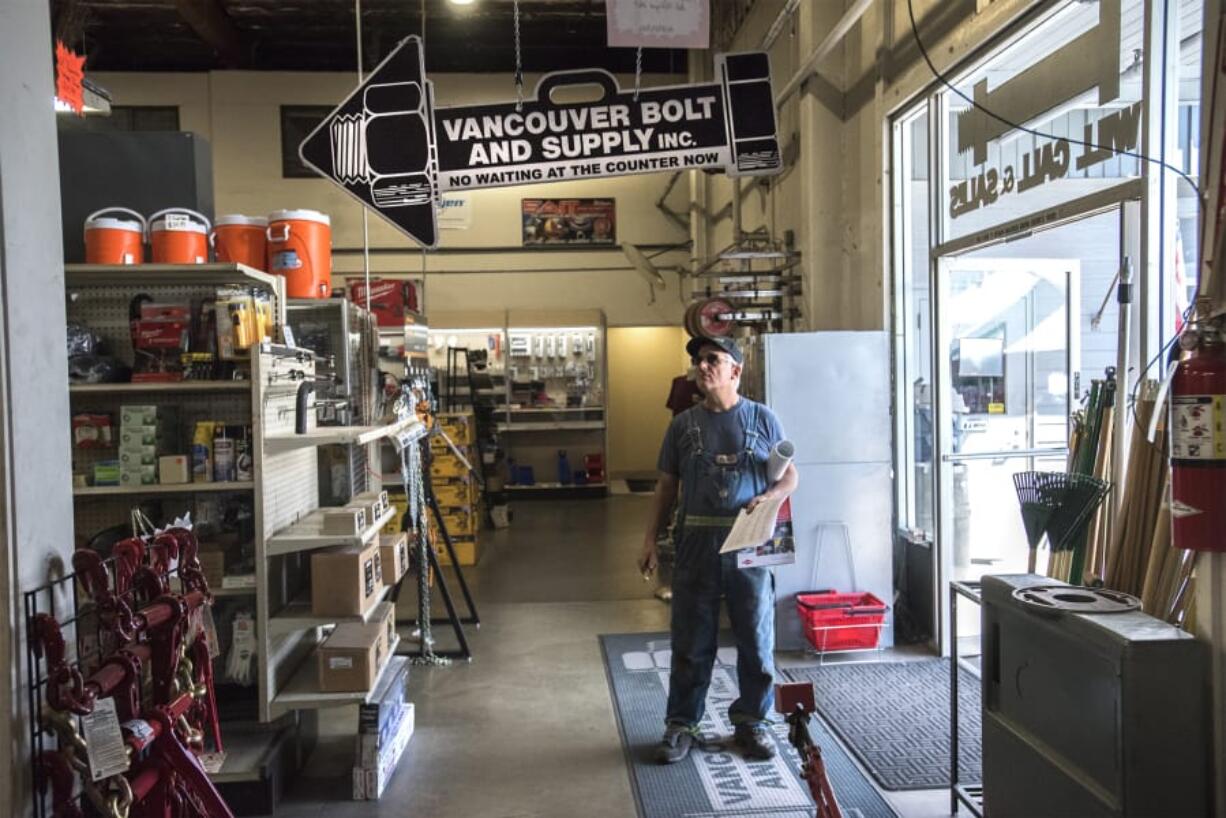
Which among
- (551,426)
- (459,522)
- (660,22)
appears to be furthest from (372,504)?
(551,426)

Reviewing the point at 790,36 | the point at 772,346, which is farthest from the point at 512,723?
the point at 790,36

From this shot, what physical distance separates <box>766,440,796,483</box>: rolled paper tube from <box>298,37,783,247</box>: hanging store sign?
153 centimetres

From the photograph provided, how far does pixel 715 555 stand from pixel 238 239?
7.79ft

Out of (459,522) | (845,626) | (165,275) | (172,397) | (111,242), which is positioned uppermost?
(111,242)

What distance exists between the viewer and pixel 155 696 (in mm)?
2244

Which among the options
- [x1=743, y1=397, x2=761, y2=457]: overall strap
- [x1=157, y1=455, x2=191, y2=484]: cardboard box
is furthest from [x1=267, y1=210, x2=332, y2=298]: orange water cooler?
[x1=743, y1=397, x2=761, y2=457]: overall strap

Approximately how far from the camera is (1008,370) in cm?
510

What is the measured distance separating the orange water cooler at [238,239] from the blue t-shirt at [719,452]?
1.95 meters

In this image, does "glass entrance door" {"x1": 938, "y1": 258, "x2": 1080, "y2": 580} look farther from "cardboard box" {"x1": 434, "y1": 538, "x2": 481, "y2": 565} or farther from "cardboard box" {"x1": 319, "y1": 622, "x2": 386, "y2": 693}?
"cardboard box" {"x1": 434, "y1": 538, "x2": 481, "y2": 565}

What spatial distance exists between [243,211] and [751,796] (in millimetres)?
10550

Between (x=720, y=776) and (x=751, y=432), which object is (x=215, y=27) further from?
(x=720, y=776)

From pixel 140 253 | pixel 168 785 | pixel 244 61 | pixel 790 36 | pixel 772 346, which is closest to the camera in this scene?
pixel 168 785

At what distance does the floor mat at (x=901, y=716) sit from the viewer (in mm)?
3283

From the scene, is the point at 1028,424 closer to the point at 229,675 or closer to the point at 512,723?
the point at 512,723
